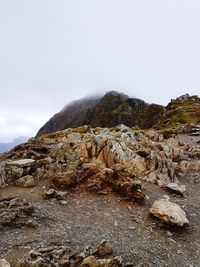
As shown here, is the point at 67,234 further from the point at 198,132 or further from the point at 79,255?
the point at 198,132

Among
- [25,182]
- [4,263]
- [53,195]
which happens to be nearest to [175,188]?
[53,195]

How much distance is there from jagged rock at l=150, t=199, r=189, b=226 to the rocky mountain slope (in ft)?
0.22

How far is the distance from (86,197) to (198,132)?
60018 mm

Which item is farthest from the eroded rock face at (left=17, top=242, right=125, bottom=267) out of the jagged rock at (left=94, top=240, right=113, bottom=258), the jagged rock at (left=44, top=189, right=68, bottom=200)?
the jagged rock at (left=44, top=189, right=68, bottom=200)

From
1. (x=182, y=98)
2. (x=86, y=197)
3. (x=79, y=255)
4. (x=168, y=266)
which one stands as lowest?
(x=168, y=266)

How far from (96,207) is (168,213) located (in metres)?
5.12

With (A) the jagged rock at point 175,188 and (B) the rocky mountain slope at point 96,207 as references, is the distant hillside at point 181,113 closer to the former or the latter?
(B) the rocky mountain slope at point 96,207

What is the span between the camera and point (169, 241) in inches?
900

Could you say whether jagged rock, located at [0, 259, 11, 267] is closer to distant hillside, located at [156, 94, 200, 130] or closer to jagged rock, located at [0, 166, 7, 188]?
jagged rock, located at [0, 166, 7, 188]

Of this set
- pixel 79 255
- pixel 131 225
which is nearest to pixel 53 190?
pixel 131 225

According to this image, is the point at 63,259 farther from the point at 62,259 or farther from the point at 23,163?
the point at 23,163

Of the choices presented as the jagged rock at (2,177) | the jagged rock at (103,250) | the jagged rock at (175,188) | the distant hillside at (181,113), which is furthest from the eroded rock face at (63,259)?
the distant hillside at (181,113)

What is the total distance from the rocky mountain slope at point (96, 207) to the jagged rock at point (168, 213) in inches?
2.7

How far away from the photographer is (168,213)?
2492 centimetres
